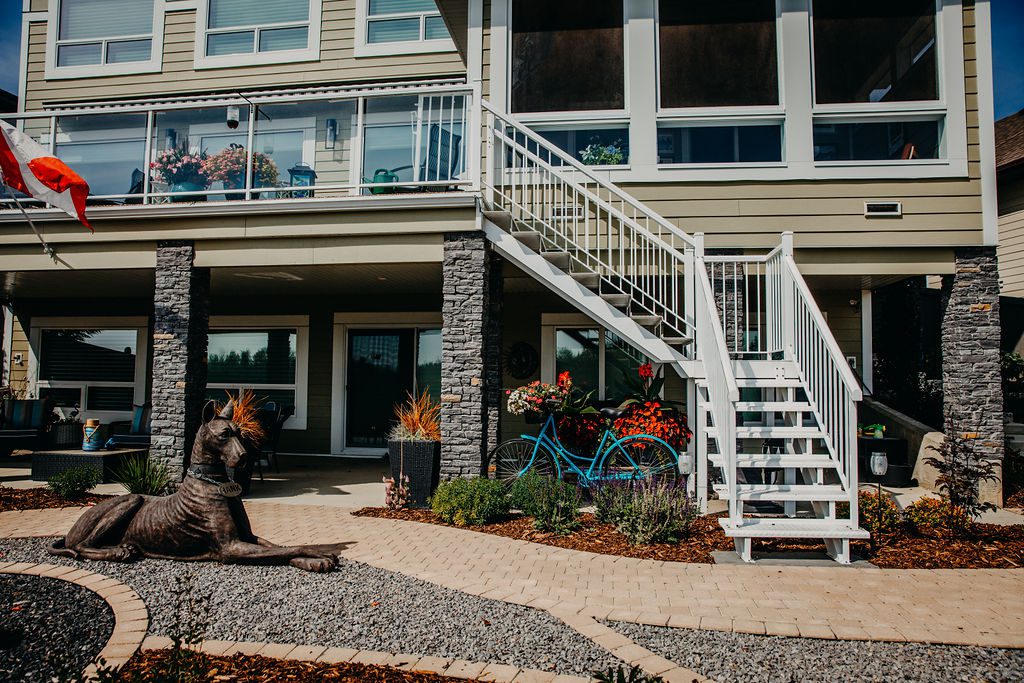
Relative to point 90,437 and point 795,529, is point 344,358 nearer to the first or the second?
point 90,437

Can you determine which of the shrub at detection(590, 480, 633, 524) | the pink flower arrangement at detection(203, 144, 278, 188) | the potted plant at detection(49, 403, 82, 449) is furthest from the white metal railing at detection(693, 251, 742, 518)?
the potted plant at detection(49, 403, 82, 449)

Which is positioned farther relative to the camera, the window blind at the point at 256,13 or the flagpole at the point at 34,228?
the window blind at the point at 256,13

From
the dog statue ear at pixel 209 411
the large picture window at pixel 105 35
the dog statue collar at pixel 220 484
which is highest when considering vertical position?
the large picture window at pixel 105 35

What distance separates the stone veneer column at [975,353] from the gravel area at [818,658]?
15.3 ft

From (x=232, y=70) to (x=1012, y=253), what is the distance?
13.5 m

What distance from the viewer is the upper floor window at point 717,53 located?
7918mm

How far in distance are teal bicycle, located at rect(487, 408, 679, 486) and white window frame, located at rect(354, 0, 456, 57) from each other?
6092mm

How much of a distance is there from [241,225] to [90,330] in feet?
19.4

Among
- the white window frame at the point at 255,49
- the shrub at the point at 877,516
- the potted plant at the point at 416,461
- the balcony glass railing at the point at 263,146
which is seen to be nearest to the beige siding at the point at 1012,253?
the shrub at the point at 877,516

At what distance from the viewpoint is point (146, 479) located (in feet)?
21.0

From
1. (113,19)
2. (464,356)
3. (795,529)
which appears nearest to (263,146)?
(464,356)

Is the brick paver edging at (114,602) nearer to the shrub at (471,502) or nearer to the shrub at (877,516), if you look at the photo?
the shrub at (471,502)

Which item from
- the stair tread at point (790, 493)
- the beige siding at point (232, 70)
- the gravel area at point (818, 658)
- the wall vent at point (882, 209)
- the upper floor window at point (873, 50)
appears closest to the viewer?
the gravel area at point (818, 658)

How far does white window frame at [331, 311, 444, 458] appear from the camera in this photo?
10.4 metres
